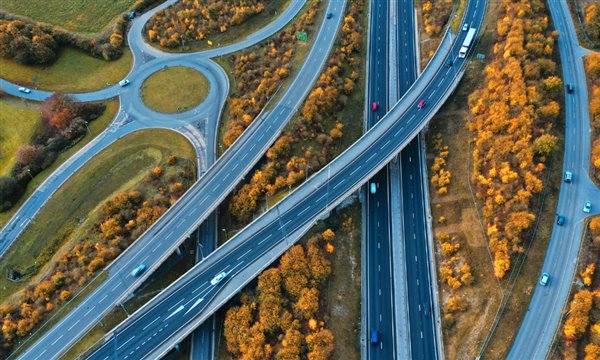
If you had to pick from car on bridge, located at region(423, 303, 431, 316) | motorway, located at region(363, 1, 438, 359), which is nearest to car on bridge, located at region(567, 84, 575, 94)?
motorway, located at region(363, 1, 438, 359)

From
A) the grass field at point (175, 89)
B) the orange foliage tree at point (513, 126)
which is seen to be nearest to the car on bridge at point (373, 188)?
the orange foliage tree at point (513, 126)

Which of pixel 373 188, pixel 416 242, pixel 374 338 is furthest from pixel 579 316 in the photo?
pixel 373 188

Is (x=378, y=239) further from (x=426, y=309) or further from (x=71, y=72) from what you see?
(x=71, y=72)

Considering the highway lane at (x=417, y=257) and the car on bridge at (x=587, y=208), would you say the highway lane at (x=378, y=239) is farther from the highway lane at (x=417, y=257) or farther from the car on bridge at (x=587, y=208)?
the car on bridge at (x=587, y=208)

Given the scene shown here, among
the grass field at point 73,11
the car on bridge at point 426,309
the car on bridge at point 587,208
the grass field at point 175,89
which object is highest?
the grass field at point 73,11

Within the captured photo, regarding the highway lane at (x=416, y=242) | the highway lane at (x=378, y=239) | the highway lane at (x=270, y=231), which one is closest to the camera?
the highway lane at (x=270, y=231)

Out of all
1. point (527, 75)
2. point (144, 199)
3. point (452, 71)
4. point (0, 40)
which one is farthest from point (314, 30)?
point (0, 40)
